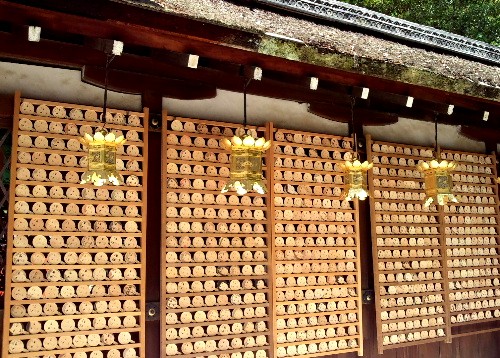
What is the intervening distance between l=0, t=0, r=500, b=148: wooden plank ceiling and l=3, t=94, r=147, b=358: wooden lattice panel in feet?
1.39

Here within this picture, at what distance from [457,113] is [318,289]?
9.23ft

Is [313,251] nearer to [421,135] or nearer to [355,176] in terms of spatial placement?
[355,176]

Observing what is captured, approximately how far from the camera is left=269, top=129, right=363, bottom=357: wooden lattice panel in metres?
4.88

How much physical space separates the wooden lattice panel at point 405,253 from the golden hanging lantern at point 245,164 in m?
1.95

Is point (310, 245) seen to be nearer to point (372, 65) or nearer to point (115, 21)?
point (372, 65)

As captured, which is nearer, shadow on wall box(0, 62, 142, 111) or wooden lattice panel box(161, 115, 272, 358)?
shadow on wall box(0, 62, 142, 111)

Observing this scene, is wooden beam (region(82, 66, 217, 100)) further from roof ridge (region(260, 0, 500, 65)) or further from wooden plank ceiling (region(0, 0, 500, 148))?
roof ridge (region(260, 0, 500, 65))

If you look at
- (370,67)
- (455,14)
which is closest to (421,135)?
(370,67)

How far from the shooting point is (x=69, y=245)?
13.0ft

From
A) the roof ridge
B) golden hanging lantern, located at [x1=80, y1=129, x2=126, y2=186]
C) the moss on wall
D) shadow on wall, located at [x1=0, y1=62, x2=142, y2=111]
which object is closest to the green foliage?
the roof ridge

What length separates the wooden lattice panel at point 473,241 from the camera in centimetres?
613

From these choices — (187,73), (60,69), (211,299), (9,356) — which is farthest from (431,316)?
(60,69)

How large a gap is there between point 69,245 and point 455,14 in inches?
489

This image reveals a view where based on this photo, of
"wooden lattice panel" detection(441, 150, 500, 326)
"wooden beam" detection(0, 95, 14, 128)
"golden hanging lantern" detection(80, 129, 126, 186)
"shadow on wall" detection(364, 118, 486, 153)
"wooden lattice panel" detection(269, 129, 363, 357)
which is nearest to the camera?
"golden hanging lantern" detection(80, 129, 126, 186)
